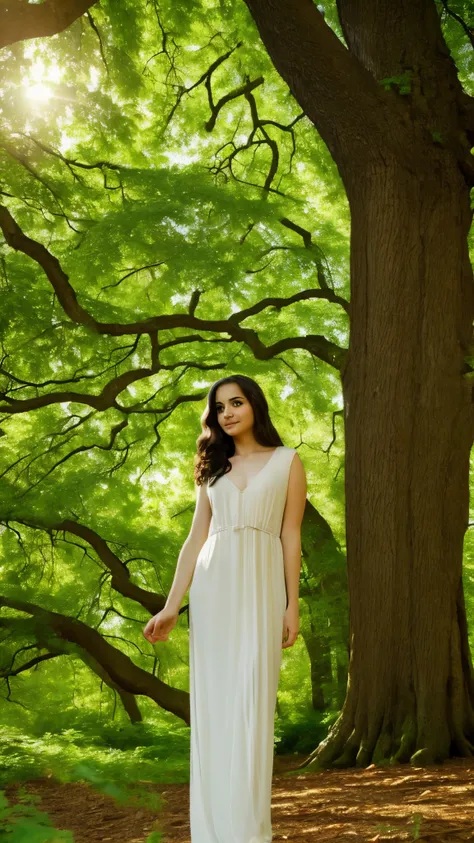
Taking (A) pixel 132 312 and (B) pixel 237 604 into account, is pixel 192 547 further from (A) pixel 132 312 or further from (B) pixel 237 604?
(A) pixel 132 312

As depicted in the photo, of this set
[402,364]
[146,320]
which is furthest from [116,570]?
[402,364]

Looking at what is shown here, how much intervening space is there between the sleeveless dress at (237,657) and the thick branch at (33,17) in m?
2.81

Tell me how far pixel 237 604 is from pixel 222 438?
0.73 m

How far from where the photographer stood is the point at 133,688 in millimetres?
9094

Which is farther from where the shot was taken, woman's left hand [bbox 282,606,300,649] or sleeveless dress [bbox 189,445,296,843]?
woman's left hand [bbox 282,606,300,649]

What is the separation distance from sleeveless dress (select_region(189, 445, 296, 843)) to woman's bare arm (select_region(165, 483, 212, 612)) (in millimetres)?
66

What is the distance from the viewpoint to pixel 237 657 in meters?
3.40

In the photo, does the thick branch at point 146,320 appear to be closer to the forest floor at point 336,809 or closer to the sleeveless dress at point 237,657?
the forest floor at point 336,809

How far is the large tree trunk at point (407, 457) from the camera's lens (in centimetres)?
630

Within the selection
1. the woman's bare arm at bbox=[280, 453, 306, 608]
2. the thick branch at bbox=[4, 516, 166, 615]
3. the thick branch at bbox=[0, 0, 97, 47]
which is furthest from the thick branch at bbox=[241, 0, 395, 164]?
the thick branch at bbox=[4, 516, 166, 615]

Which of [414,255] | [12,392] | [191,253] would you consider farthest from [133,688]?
[414,255]

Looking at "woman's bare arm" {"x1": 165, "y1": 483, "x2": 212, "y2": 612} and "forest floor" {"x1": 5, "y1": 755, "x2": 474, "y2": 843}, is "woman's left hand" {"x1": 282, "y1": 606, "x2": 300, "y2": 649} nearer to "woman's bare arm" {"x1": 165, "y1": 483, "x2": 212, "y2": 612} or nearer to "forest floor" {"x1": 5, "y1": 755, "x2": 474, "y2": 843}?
"woman's bare arm" {"x1": 165, "y1": 483, "x2": 212, "y2": 612}

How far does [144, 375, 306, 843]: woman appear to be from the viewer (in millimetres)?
3299

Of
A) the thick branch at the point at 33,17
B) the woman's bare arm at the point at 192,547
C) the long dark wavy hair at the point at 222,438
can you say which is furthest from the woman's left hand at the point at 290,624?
the thick branch at the point at 33,17
